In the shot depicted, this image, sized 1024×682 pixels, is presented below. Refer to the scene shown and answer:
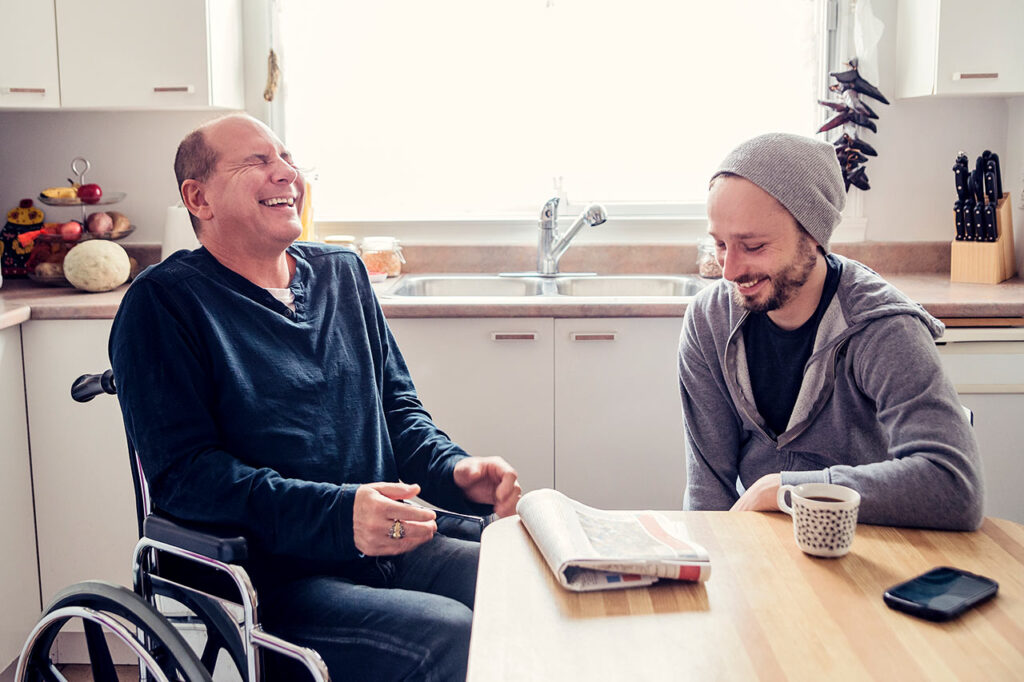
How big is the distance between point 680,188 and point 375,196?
1.01 metres

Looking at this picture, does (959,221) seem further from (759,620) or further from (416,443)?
(759,620)

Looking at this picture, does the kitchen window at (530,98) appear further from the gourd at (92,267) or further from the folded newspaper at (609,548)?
the folded newspaper at (609,548)

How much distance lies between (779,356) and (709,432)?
176 millimetres

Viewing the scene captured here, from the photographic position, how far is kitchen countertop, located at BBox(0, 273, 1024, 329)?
8.29 feet

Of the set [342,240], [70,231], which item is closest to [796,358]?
[342,240]

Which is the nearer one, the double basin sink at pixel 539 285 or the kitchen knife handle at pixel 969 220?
the kitchen knife handle at pixel 969 220

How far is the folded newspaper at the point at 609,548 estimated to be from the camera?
1.13 meters

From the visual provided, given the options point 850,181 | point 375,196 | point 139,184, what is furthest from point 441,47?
point 850,181

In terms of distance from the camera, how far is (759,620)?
1.05 meters

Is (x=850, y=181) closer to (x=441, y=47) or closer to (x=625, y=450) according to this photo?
(x=625, y=450)

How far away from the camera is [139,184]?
3193mm

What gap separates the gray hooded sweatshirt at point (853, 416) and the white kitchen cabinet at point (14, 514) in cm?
172

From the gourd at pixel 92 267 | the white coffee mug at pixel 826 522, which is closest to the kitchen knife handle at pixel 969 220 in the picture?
the white coffee mug at pixel 826 522

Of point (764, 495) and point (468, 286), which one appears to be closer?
point (764, 495)
